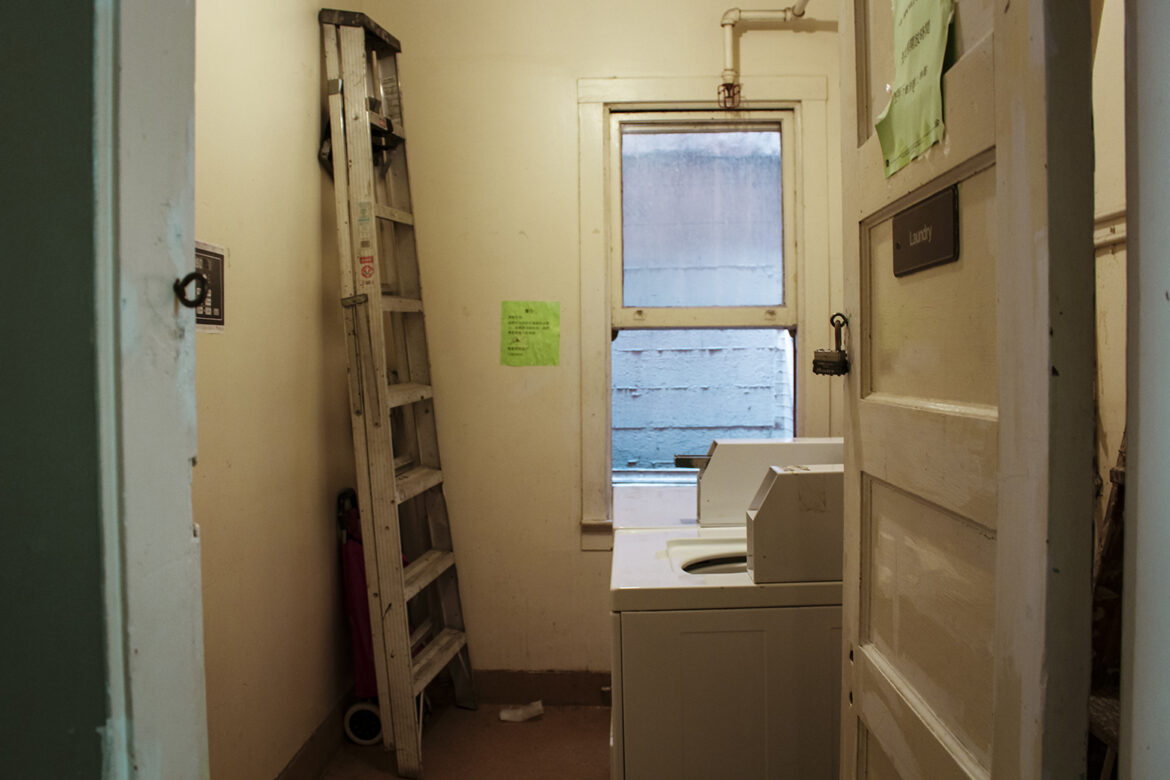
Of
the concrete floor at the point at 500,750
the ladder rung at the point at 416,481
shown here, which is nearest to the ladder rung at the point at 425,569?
the ladder rung at the point at 416,481

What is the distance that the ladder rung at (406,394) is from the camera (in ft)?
7.21

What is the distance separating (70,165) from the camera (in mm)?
529

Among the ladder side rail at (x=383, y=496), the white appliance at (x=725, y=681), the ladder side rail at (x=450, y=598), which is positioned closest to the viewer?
the white appliance at (x=725, y=681)

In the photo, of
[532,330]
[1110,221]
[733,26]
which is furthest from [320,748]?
[733,26]

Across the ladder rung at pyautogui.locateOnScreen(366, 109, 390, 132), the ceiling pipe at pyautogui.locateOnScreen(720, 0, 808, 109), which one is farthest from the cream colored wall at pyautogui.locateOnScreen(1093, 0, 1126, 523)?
the ladder rung at pyautogui.locateOnScreen(366, 109, 390, 132)

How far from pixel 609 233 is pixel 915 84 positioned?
172 cm

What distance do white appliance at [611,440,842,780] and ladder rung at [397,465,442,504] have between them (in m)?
0.93

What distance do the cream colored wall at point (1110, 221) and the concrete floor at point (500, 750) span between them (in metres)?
1.69

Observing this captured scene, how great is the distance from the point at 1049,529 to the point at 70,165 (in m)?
0.86

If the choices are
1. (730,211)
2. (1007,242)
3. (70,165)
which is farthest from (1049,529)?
(730,211)

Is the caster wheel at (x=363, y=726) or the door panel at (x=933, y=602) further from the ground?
the door panel at (x=933, y=602)

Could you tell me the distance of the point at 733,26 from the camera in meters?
2.44

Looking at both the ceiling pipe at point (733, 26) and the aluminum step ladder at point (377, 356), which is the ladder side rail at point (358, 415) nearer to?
the aluminum step ladder at point (377, 356)

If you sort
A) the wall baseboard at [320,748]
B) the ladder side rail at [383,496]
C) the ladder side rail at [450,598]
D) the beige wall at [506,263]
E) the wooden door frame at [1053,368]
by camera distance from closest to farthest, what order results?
1. the wooden door frame at [1053,368]
2. the wall baseboard at [320,748]
3. the ladder side rail at [383,496]
4. the beige wall at [506,263]
5. the ladder side rail at [450,598]
